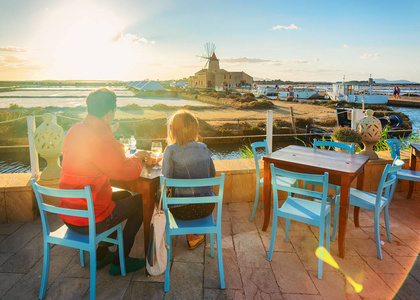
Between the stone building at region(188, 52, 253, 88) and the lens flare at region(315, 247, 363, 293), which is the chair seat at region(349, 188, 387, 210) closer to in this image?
the lens flare at region(315, 247, 363, 293)

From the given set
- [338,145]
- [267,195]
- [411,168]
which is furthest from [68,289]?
[411,168]

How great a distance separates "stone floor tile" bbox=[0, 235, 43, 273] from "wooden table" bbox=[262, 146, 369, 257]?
2157mm

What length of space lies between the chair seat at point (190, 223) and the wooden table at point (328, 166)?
971 mm

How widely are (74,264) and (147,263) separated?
73 cm

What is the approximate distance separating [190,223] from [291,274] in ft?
2.99

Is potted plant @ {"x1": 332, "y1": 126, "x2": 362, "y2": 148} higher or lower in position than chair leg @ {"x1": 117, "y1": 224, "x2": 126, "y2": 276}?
higher

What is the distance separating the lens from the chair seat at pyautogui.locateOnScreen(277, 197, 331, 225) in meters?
2.24

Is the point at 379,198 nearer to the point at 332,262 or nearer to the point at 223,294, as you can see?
the point at 332,262

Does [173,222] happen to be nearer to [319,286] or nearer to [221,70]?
[319,286]

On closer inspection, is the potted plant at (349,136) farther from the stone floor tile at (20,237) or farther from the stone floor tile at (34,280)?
the stone floor tile at (20,237)

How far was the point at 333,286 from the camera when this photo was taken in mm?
2072

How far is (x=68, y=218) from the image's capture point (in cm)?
188

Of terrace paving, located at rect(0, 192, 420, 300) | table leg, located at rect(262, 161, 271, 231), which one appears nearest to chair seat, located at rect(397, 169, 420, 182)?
terrace paving, located at rect(0, 192, 420, 300)

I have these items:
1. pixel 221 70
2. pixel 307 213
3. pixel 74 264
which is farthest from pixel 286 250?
pixel 221 70
